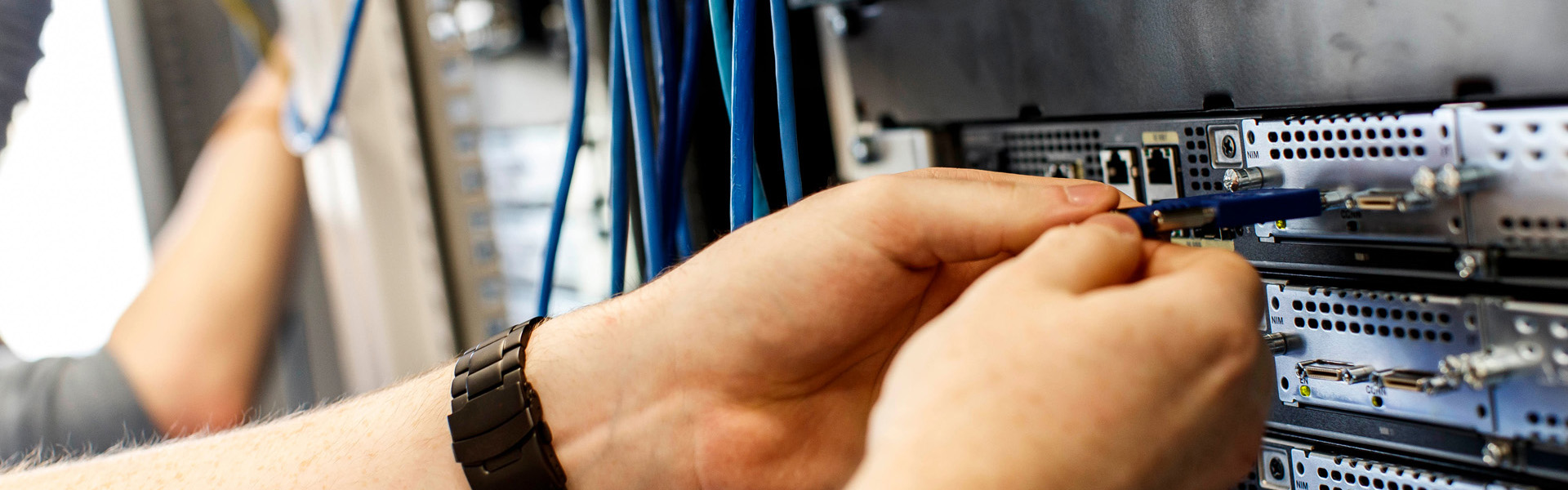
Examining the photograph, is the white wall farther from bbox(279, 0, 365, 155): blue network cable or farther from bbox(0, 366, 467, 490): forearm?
bbox(0, 366, 467, 490): forearm

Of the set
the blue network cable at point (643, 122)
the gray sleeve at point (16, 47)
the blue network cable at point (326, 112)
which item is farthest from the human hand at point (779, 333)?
the gray sleeve at point (16, 47)

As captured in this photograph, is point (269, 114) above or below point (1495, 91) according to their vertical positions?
above

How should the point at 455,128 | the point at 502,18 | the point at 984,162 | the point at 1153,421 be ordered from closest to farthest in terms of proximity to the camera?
the point at 1153,421 < the point at 984,162 < the point at 502,18 < the point at 455,128

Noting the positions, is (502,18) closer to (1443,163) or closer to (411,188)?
(411,188)

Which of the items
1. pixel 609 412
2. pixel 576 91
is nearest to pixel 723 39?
pixel 576 91

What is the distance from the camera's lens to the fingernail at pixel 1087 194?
18.3 inches

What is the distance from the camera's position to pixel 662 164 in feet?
2.53

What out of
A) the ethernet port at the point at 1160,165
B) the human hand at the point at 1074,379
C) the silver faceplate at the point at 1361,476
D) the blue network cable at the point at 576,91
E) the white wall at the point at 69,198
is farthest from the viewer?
the white wall at the point at 69,198

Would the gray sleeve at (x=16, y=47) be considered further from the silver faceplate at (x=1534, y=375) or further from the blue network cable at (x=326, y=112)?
the silver faceplate at (x=1534, y=375)

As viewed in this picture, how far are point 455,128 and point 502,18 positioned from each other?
0.70 ft

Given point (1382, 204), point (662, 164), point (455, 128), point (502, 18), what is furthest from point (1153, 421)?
point (455, 128)

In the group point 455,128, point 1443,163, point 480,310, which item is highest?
point 455,128

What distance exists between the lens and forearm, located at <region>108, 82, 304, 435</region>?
1303mm

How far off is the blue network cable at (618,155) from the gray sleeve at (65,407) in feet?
2.73
